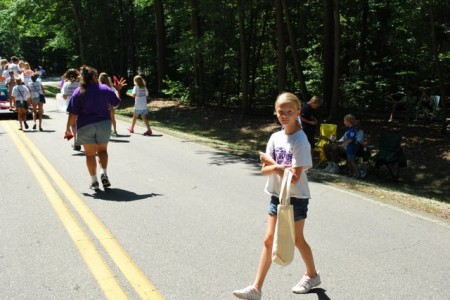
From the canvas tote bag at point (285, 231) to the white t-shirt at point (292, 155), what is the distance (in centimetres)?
14

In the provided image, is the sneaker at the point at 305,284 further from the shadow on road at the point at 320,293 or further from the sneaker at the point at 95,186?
the sneaker at the point at 95,186

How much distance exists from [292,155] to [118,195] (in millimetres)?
4169

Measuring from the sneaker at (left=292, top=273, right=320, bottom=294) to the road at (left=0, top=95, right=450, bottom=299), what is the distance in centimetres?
6

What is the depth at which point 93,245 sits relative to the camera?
5.06 m

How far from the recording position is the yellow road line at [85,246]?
408 cm

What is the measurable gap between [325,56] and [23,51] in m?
65.9

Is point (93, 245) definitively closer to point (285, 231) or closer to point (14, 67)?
point (285, 231)

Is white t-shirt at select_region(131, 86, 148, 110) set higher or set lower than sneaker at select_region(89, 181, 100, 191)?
higher

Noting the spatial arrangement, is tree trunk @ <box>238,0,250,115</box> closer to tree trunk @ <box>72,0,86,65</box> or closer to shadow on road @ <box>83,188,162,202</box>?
shadow on road @ <box>83,188,162,202</box>

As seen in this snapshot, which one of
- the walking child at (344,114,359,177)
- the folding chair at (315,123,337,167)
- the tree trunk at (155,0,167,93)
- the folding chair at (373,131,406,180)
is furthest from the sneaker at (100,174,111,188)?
the tree trunk at (155,0,167,93)

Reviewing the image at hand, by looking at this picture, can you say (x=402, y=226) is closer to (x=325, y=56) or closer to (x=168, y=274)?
(x=168, y=274)

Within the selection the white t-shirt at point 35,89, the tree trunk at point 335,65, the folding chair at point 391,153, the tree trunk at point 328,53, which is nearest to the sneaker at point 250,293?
the folding chair at point 391,153

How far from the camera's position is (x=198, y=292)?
4004 millimetres

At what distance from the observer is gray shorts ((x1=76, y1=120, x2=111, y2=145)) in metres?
7.40
